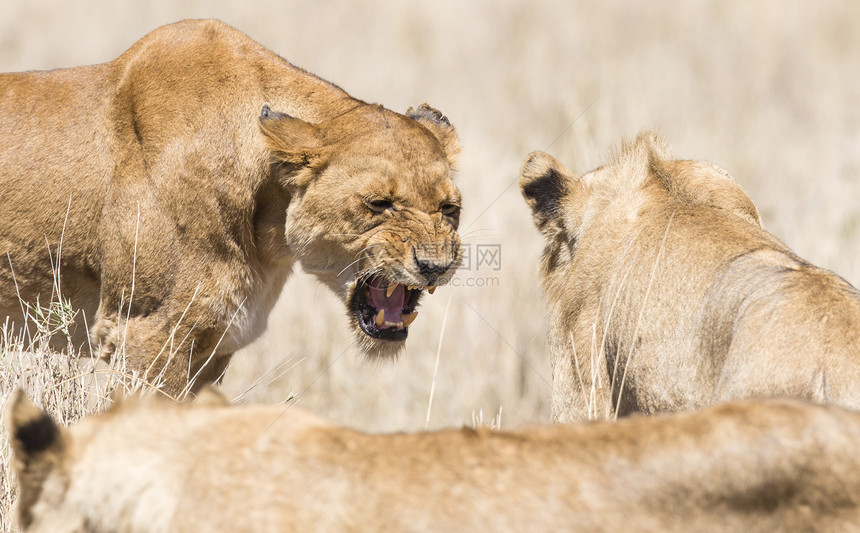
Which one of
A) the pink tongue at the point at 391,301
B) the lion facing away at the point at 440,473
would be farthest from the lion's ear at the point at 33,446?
the pink tongue at the point at 391,301

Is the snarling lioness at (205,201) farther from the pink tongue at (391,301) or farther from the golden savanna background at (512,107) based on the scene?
the golden savanna background at (512,107)

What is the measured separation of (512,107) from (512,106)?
51 mm

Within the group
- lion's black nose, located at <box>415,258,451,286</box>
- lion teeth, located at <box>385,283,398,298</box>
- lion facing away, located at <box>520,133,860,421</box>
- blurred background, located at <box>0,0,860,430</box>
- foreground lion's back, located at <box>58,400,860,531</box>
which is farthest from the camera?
blurred background, located at <box>0,0,860,430</box>

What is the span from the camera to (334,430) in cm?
129

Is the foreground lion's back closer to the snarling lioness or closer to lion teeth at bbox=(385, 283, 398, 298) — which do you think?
the snarling lioness

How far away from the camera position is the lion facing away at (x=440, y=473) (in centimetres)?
110

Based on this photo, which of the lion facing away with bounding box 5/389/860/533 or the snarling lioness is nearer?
the lion facing away with bounding box 5/389/860/533

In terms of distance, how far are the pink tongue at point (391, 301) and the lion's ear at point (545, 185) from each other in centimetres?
62

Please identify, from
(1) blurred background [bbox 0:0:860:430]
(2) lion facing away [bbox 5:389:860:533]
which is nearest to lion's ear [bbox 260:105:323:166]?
(2) lion facing away [bbox 5:389:860:533]

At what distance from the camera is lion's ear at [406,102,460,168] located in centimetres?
400

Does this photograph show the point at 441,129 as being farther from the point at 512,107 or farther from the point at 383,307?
the point at 512,107

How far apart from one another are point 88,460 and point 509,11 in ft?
46.8

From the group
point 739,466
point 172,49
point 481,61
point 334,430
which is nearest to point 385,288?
point 172,49

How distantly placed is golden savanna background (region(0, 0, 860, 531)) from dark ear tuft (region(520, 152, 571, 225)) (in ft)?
6.42
